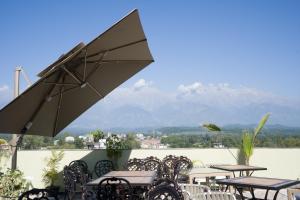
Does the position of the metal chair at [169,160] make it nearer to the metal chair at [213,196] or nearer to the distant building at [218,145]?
the distant building at [218,145]

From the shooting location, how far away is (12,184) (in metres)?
7.70

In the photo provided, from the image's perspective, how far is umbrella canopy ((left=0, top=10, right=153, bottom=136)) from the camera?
4.59 metres

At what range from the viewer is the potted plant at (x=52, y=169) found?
331 inches

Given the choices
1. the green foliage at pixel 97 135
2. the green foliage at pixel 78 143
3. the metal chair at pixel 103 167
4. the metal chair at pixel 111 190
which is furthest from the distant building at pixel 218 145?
the metal chair at pixel 111 190

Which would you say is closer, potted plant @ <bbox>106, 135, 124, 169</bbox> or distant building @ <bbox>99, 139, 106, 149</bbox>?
potted plant @ <bbox>106, 135, 124, 169</bbox>

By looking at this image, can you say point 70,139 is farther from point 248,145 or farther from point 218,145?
point 248,145

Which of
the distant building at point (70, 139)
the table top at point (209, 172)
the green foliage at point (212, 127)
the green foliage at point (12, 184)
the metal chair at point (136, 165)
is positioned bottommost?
the green foliage at point (12, 184)

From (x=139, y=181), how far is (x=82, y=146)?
16.1 feet

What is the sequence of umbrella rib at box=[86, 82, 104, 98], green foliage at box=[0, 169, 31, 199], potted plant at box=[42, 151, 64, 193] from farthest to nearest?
potted plant at box=[42, 151, 64, 193]
green foliage at box=[0, 169, 31, 199]
umbrella rib at box=[86, 82, 104, 98]

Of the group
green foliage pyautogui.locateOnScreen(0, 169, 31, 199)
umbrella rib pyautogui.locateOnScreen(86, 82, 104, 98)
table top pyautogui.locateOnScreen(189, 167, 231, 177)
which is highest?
umbrella rib pyautogui.locateOnScreen(86, 82, 104, 98)

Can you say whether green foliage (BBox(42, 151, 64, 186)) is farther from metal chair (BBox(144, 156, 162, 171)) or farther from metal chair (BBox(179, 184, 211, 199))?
metal chair (BBox(179, 184, 211, 199))

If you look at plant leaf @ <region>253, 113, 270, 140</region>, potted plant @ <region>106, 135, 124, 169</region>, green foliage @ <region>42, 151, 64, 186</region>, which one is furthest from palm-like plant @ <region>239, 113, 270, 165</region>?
green foliage @ <region>42, 151, 64, 186</region>

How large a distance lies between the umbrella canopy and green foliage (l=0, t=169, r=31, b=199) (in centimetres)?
220

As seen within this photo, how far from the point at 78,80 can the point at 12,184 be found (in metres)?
3.78
